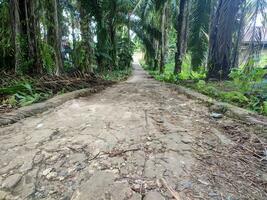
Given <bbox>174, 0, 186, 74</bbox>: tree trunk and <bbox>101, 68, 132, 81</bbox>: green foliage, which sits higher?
<bbox>174, 0, 186, 74</bbox>: tree trunk

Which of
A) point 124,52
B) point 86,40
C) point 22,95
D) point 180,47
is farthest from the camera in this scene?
point 124,52

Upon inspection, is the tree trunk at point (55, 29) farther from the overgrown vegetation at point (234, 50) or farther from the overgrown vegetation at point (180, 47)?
the overgrown vegetation at point (234, 50)

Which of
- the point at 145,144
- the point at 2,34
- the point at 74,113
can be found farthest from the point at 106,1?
the point at 145,144

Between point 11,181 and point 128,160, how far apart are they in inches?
28.2

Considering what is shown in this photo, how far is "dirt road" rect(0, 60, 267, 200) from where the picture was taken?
44.1 inches

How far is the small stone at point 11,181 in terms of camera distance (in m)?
1.15

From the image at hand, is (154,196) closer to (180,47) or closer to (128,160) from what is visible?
(128,160)

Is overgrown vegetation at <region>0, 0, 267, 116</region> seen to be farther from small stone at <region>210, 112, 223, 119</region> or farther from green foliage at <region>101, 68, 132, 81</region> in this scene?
green foliage at <region>101, 68, 132, 81</region>

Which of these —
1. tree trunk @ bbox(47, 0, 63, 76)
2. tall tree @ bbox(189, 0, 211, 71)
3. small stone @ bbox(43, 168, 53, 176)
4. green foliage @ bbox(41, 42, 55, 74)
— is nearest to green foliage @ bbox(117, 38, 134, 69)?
tall tree @ bbox(189, 0, 211, 71)

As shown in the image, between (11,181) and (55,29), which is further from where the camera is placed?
(55,29)

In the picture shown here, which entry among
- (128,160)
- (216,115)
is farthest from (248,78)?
(128,160)

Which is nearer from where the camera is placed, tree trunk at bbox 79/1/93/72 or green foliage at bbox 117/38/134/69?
tree trunk at bbox 79/1/93/72

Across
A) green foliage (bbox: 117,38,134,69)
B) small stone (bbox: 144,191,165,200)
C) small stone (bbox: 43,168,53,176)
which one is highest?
green foliage (bbox: 117,38,134,69)

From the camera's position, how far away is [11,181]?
1186 millimetres
